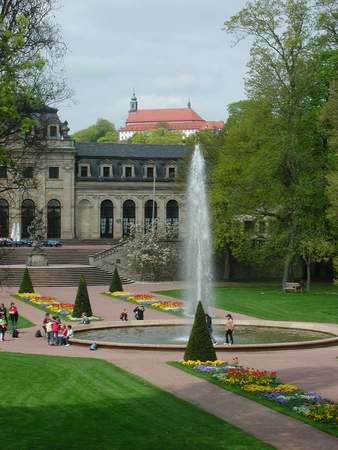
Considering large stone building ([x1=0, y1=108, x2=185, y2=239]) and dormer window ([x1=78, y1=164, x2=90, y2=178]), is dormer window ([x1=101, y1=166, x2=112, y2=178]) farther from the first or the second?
dormer window ([x1=78, y1=164, x2=90, y2=178])

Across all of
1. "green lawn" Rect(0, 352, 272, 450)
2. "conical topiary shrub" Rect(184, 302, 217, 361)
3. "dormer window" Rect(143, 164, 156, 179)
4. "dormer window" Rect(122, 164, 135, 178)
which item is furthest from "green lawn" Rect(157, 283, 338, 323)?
"dormer window" Rect(122, 164, 135, 178)

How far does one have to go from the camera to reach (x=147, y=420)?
19062 mm

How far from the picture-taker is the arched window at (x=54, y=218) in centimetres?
8875

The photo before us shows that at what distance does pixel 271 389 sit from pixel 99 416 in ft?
19.1

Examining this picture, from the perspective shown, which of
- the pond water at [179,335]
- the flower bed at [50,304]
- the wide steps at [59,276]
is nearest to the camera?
the pond water at [179,335]

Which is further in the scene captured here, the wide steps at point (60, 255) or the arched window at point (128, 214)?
the arched window at point (128, 214)

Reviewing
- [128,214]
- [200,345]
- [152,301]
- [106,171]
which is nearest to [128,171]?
[106,171]

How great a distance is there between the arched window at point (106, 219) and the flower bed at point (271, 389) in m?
62.8

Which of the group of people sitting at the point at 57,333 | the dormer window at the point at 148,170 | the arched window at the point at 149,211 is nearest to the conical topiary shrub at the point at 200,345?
the group of people sitting at the point at 57,333

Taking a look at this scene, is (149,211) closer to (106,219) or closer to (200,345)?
(106,219)

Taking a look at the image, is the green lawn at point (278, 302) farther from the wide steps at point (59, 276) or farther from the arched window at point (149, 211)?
the arched window at point (149, 211)

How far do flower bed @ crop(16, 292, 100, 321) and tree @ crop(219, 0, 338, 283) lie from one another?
18008 mm

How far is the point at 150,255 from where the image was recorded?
70500mm

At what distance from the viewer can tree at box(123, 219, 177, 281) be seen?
2771 inches
